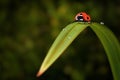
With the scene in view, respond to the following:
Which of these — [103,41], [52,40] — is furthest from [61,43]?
[52,40]

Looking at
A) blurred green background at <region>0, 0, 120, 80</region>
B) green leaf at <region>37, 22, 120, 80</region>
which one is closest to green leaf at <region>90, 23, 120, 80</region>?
green leaf at <region>37, 22, 120, 80</region>

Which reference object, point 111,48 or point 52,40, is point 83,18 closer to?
point 111,48

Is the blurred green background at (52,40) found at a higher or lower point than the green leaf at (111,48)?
lower

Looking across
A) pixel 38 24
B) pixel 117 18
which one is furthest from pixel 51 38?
pixel 117 18

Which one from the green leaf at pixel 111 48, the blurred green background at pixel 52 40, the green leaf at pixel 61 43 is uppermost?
the green leaf at pixel 61 43

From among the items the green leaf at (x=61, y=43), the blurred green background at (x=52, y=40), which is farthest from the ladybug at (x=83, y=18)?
the blurred green background at (x=52, y=40)

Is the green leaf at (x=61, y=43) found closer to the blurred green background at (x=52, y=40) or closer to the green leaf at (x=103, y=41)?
the green leaf at (x=103, y=41)
